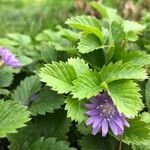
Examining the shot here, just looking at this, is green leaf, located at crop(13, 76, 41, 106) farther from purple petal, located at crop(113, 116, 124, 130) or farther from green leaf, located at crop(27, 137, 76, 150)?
purple petal, located at crop(113, 116, 124, 130)

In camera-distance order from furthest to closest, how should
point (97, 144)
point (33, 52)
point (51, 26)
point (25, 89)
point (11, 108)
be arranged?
point (51, 26) < point (33, 52) < point (25, 89) < point (97, 144) < point (11, 108)

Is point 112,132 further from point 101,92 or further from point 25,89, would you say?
point 25,89

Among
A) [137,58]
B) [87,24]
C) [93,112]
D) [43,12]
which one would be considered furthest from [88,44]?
[43,12]

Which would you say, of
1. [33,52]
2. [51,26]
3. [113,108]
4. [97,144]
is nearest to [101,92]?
[113,108]

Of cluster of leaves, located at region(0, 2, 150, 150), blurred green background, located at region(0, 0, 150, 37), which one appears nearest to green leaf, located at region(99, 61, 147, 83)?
cluster of leaves, located at region(0, 2, 150, 150)

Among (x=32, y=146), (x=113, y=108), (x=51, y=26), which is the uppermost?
(x=113, y=108)

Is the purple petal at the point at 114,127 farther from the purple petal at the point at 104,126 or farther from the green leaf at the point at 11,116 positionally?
the green leaf at the point at 11,116
